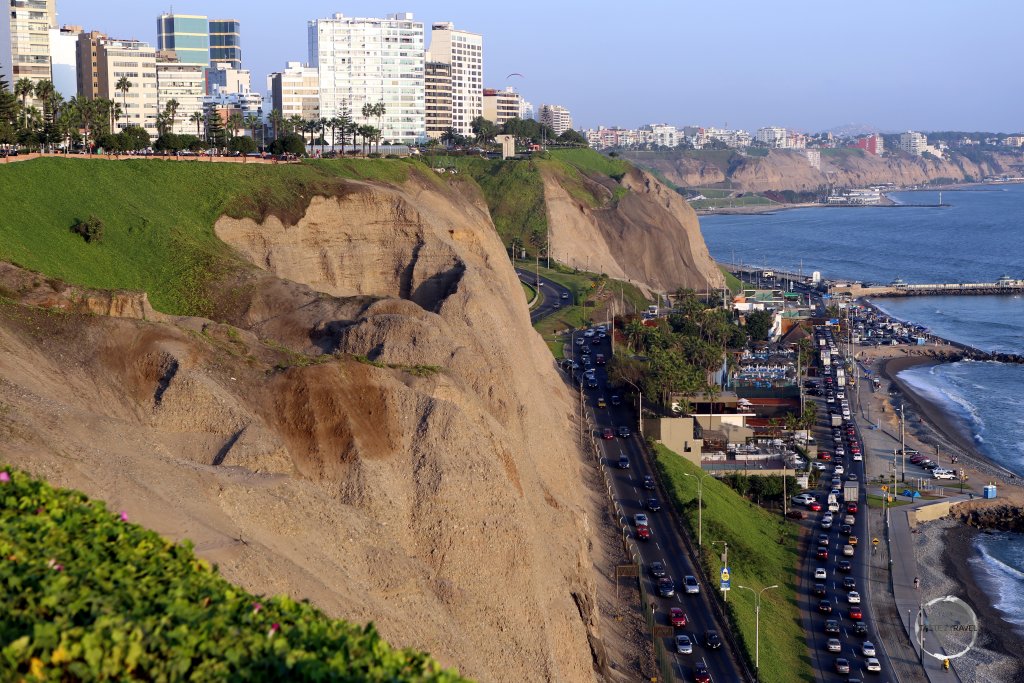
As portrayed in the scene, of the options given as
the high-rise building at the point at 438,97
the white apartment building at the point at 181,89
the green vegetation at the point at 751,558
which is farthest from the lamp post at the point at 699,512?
the high-rise building at the point at 438,97

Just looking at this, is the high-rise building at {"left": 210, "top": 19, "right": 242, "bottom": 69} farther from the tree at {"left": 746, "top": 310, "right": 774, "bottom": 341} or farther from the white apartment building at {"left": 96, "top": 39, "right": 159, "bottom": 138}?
the tree at {"left": 746, "top": 310, "right": 774, "bottom": 341}

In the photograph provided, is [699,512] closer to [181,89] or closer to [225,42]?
[181,89]

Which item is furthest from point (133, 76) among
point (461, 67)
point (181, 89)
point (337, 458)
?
point (337, 458)

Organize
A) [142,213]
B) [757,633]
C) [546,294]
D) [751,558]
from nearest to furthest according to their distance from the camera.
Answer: [757,633] → [751,558] → [142,213] → [546,294]

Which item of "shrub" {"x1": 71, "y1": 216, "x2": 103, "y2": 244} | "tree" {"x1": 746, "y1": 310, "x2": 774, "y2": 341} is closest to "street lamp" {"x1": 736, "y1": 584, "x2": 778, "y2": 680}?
"shrub" {"x1": 71, "y1": 216, "x2": 103, "y2": 244}

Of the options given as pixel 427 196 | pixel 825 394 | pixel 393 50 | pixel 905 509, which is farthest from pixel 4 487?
pixel 393 50

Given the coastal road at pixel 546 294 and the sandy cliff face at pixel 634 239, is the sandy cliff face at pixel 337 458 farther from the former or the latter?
the sandy cliff face at pixel 634 239
